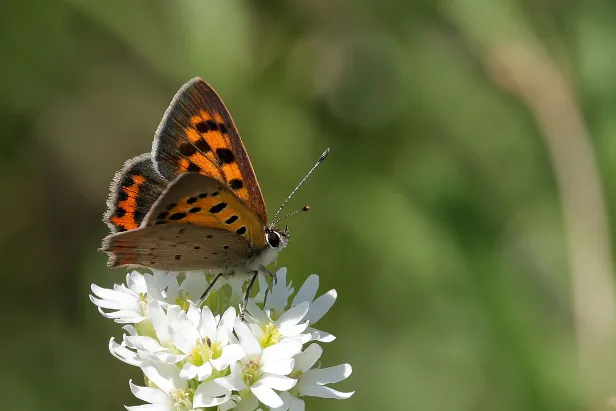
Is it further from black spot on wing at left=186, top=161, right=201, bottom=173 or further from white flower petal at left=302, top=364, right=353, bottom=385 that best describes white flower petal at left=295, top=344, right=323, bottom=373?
black spot on wing at left=186, top=161, right=201, bottom=173

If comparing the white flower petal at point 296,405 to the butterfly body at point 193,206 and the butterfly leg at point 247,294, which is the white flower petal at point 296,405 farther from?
the butterfly body at point 193,206

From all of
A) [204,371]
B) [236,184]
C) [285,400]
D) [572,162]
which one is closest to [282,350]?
[285,400]

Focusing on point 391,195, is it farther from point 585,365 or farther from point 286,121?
point 585,365

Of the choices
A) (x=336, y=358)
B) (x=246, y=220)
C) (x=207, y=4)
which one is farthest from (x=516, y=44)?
(x=246, y=220)

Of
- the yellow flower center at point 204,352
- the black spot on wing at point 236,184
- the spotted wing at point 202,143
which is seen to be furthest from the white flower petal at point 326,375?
the black spot on wing at point 236,184

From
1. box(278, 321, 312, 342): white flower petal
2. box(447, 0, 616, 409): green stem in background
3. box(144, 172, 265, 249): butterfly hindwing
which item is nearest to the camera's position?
box(144, 172, 265, 249): butterfly hindwing

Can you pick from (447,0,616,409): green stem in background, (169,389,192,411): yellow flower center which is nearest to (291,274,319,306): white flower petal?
(169,389,192,411): yellow flower center

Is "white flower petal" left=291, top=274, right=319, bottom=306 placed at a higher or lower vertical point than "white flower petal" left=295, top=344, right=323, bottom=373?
higher

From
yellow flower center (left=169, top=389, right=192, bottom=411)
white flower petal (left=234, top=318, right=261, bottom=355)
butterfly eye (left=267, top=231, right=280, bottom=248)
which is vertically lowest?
yellow flower center (left=169, top=389, right=192, bottom=411)

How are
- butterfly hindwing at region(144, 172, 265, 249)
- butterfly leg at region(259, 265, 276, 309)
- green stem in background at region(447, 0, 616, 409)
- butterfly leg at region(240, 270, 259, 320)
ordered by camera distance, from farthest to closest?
green stem in background at region(447, 0, 616, 409) → butterfly leg at region(259, 265, 276, 309) → butterfly leg at region(240, 270, 259, 320) → butterfly hindwing at region(144, 172, 265, 249)
